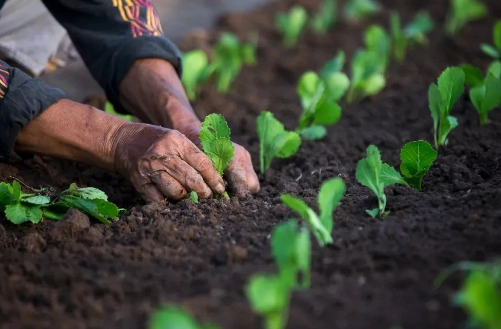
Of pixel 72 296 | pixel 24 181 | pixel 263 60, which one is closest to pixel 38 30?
pixel 24 181

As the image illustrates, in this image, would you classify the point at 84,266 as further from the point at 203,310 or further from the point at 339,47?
the point at 339,47

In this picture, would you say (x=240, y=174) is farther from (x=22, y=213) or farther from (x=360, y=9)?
(x=360, y=9)

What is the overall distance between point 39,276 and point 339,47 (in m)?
3.18

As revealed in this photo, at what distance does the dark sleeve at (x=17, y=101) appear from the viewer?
7.25ft

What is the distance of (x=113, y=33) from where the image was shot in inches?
108

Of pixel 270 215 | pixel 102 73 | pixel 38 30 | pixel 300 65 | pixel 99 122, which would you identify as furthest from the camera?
pixel 300 65

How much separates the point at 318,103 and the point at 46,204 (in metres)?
1.05

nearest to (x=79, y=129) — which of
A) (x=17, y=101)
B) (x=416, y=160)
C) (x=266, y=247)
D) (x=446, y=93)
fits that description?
(x=17, y=101)

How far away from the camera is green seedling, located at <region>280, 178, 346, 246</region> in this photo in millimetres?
1706

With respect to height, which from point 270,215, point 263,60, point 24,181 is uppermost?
point 270,215

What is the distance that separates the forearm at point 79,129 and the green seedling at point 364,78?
4.72 ft

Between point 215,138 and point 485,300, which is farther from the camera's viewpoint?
point 215,138

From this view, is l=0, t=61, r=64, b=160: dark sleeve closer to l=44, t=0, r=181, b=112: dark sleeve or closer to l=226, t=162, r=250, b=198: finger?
l=44, t=0, r=181, b=112: dark sleeve

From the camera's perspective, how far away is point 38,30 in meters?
3.20
